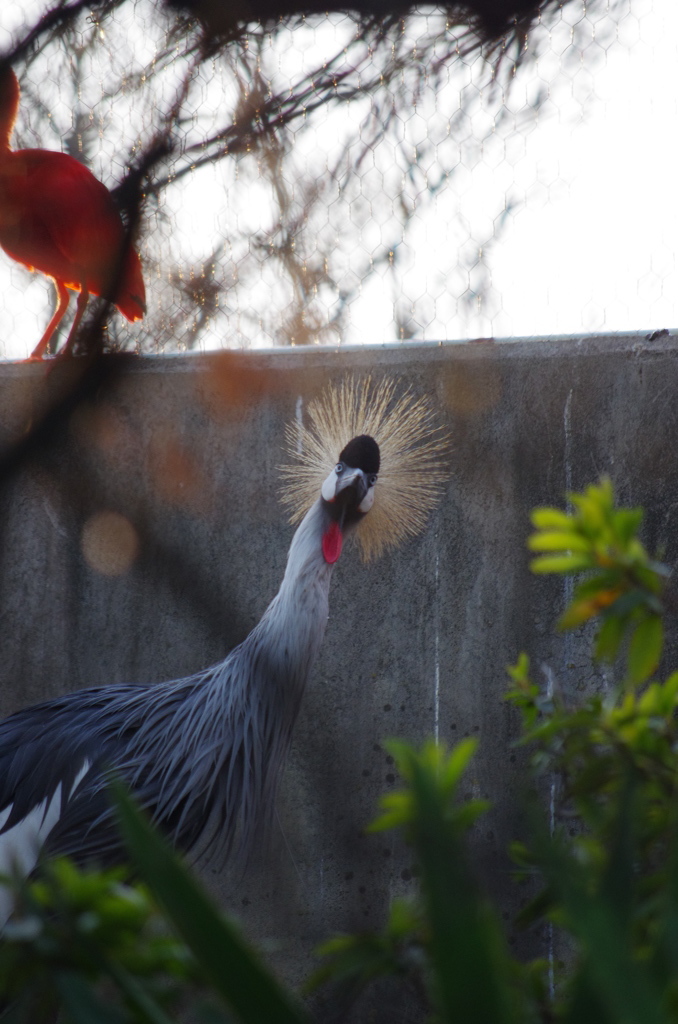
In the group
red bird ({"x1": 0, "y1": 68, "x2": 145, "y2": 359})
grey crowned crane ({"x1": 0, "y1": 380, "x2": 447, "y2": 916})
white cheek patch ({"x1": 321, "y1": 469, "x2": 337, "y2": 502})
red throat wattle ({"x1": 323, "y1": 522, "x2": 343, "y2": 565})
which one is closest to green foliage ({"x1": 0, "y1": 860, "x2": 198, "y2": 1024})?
grey crowned crane ({"x1": 0, "y1": 380, "x2": 447, "y2": 916})

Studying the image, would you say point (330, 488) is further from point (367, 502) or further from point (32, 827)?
point (32, 827)

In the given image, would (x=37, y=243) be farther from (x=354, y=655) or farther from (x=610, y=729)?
(x=610, y=729)

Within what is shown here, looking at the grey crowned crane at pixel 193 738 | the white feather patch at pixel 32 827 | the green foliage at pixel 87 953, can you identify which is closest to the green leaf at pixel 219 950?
the green foliage at pixel 87 953

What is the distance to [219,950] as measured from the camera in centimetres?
59

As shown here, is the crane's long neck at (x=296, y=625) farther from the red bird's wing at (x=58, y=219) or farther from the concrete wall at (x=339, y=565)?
the red bird's wing at (x=58, y=219)

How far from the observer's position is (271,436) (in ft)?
9.00

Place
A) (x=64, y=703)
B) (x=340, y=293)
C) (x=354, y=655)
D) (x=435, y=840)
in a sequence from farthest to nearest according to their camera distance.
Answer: (x=340, y=293) → (x=354, y=655) → (x=64, y=703) → (x=435, y=840)

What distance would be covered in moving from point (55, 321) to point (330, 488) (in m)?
1.07

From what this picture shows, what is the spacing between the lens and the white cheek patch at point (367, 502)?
2.56 meters

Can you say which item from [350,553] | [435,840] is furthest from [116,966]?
[350,553]

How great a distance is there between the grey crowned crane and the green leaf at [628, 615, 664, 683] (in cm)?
153

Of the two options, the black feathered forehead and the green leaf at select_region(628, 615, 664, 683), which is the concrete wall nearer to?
the black feathered forehead

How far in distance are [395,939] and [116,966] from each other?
0.82ft

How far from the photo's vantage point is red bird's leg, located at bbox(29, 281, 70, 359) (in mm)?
2951
